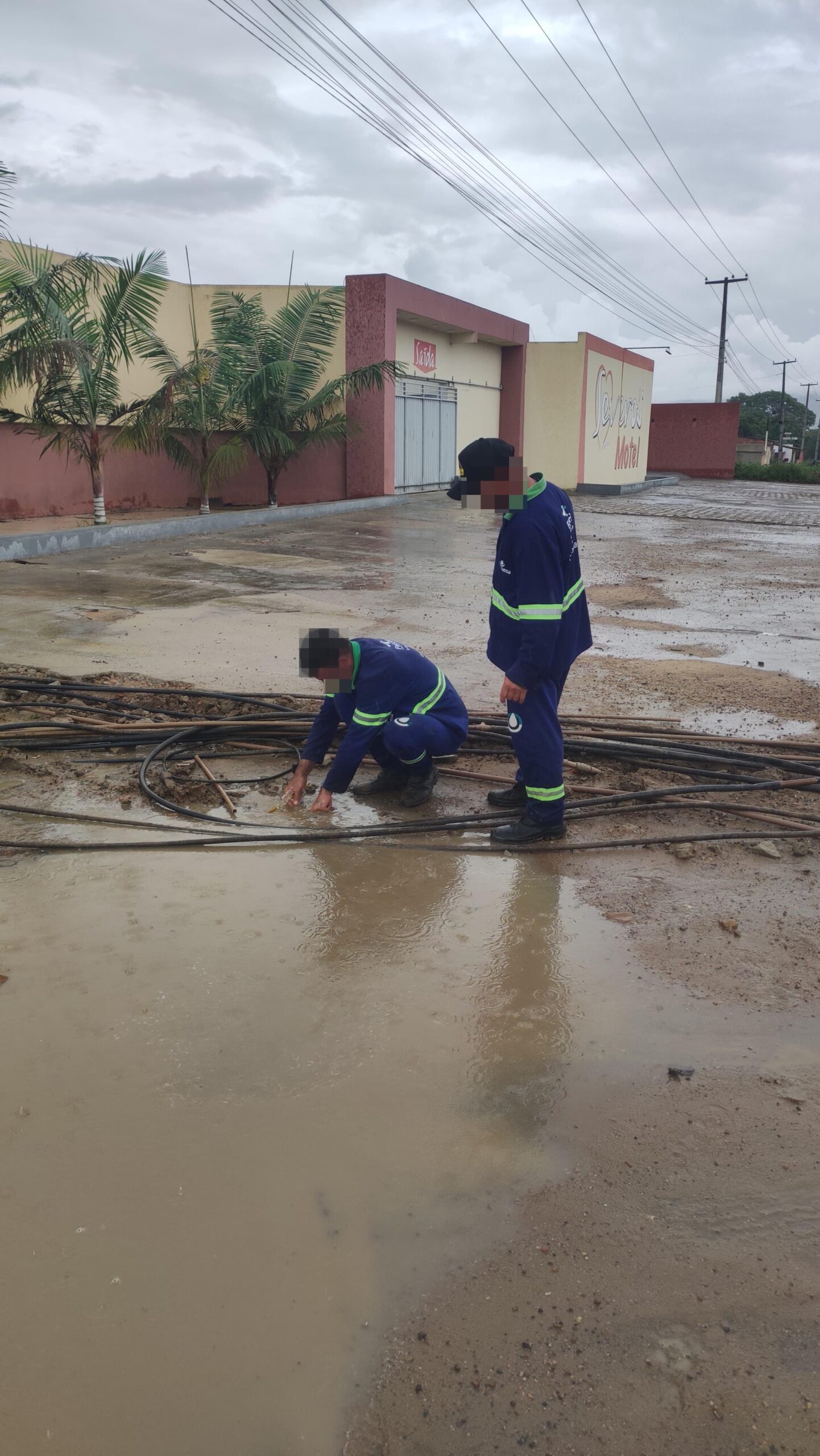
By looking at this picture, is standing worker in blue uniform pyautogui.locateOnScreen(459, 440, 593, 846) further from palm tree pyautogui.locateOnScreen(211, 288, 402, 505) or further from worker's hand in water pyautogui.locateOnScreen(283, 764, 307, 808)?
palm tree pyautogui.locateOnScreen(211, 288, 402, 505)

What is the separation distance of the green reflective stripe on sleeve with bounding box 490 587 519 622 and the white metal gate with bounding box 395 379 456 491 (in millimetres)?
17772

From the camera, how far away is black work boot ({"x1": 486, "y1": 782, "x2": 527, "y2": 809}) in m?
4.61

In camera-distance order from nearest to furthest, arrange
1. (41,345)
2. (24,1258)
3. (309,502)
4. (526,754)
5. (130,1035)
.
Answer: (24,1258) → (130,1035) → (526,754) → (41,345) → (309,502)

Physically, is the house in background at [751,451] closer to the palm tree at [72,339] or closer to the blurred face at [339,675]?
the palm tree at [72,339]

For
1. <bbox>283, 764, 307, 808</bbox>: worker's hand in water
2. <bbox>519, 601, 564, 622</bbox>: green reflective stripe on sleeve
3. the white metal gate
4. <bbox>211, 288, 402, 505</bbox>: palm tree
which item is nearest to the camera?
<bbox>519, 601, 564, 622</bbox>: green reflective stripe on sleeve

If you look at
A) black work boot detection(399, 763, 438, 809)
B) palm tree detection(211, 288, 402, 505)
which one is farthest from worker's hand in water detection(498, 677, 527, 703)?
palm tree detection(211, 288, 402, 505)

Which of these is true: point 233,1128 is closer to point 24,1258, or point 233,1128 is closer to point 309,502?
point 24,1258

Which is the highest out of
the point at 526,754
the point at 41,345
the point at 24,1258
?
the point at 41,345

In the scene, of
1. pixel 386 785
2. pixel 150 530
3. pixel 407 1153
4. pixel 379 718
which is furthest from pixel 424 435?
pixel 407 1153

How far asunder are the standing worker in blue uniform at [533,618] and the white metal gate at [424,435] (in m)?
17.8

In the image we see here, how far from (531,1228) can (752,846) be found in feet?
7.79

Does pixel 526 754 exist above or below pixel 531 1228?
above

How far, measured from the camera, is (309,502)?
20.6 meters

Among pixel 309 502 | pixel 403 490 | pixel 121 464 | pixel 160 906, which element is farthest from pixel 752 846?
pixel 403 490
